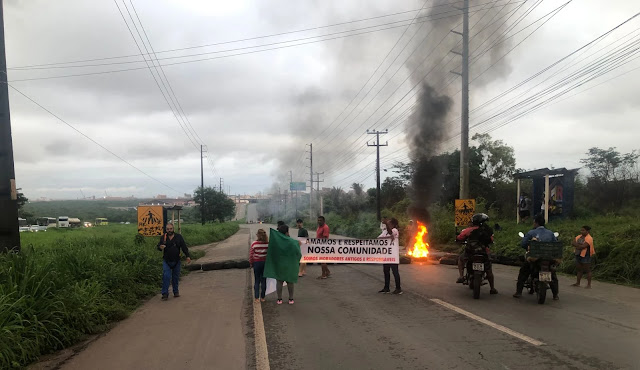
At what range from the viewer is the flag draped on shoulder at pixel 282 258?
8.45 metres

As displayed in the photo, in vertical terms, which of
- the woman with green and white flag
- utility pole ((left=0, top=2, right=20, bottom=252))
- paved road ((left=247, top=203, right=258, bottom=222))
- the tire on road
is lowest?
paved road ((left=247, top=203, right=258, bottom=222))

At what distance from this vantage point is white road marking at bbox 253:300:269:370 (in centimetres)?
495

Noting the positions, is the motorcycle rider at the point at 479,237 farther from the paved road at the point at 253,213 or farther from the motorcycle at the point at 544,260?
the paved road at the point at 253,213

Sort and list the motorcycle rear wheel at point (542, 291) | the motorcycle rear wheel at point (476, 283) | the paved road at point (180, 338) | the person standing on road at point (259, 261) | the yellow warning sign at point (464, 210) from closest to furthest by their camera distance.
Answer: the paved road at point (180, 338)
the motorcycle rear wheel at point (542, 291)
the motorcycle rear wheel at point (476, 283)
the person standing on road at point (259, 261)
the yellow warning sign at point (464, 210)

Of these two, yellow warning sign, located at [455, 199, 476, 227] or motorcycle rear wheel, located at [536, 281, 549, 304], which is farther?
yellow warning sign, located at [455, 199, 476, 227]

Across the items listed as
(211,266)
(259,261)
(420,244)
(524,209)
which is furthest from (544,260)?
(524,209)

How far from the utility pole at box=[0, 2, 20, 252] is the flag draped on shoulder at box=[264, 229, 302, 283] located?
4605 mm

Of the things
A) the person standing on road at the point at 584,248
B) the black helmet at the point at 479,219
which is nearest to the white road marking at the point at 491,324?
the black helmet at the point at 479,219

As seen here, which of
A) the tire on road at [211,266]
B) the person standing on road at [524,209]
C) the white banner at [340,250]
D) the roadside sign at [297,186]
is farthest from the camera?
the roadside sign at [297,186]

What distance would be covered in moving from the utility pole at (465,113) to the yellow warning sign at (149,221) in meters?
13.0

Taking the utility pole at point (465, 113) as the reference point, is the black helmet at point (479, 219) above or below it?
below

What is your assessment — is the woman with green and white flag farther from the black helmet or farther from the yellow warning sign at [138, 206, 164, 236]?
the yellow warning sign at [138, 206, 164, 236]

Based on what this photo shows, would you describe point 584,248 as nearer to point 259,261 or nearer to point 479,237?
point 479,237

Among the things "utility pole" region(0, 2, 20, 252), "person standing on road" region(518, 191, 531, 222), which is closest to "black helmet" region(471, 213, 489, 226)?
"utility pole" region(0, 2, 20, 252)
